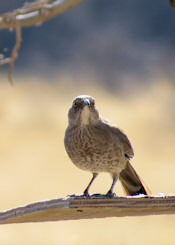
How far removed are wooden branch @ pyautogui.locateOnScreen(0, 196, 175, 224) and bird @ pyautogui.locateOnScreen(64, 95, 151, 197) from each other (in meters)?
0.73

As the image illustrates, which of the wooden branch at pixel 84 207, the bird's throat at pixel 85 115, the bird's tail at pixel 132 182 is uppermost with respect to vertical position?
the bird's throat at pixel 85 115

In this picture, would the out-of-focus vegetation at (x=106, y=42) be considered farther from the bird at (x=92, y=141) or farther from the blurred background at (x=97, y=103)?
the bird at (x=92, y=141)

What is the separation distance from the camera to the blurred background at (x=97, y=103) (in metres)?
9.73

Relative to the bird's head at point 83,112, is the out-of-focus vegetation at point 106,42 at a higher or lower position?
higher

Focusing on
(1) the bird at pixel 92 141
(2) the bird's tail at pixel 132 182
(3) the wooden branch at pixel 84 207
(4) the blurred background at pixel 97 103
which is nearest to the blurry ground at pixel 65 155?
(4) the blurred background at pixel 97 103

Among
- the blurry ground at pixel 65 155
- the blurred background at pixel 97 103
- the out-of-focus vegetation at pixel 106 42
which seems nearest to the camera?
the blurry ground at pixel 65 155

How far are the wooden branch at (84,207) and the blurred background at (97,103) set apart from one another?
4176 millimetres

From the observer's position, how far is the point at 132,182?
5680 millimetres

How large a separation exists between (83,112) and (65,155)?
25.5ft

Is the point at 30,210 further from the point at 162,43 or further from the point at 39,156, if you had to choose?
the point at 162,43

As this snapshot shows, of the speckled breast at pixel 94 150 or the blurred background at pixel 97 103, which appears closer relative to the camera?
the speckled breast at pixel 94 150

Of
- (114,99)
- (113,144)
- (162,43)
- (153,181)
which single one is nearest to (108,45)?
(162,43)

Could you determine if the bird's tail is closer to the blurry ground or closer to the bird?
the bird

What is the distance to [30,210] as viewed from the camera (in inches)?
170
